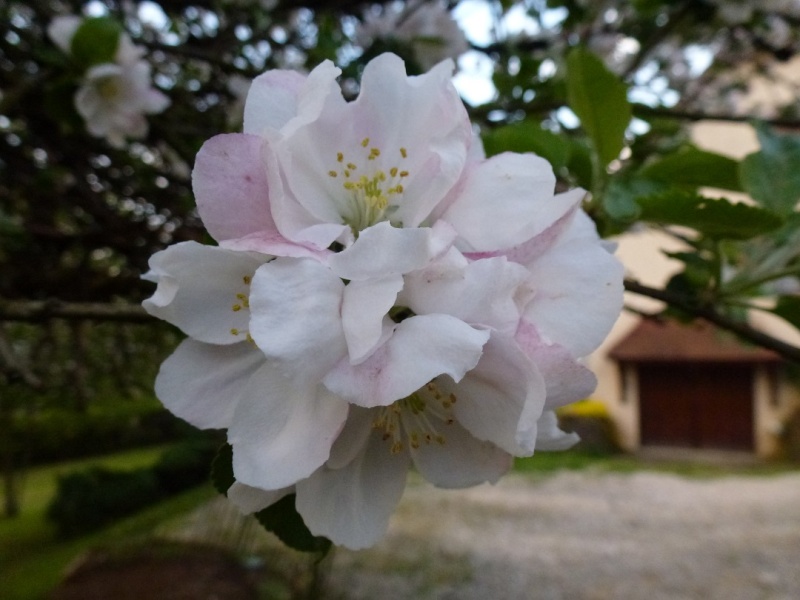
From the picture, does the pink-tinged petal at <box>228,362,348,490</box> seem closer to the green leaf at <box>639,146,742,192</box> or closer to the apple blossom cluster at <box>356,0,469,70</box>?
the green leaf at <box>639,146,742,192</box>

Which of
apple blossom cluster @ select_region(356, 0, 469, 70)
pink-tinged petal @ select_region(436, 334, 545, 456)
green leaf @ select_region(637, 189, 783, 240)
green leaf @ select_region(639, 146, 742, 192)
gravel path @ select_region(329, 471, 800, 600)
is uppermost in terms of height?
apple blossom cluster @ select_region(356, 0, 469, 70)

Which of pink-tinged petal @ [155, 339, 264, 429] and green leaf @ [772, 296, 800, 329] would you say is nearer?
pink-tinged petal @ [155, 339, 264, 429]

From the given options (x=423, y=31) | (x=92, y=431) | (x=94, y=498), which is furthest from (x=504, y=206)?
(x=92, y=431)

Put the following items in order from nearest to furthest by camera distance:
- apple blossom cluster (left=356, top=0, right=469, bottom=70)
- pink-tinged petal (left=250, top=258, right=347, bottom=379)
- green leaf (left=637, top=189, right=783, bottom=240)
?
pink-tinged petal (left=250, top=258, right=347, bottom=379), green leaf (left=637, top=189, right=783, bottom=240), apple blossom cluster (left=356, top=0, right=469, bottom=70)

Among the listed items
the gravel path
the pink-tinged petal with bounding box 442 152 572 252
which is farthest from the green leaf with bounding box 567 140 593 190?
the gravel path

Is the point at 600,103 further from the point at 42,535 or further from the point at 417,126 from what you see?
the point at 42,535

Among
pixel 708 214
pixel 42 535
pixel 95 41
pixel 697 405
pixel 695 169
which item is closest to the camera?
pixel 708 214

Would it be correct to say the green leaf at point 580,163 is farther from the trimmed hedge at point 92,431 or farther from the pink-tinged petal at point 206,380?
the trimmed hedge at point 92,431

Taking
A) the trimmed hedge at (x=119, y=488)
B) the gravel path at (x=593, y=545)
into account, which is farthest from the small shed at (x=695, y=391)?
the trimmed hedge at (x=119, y=488)
